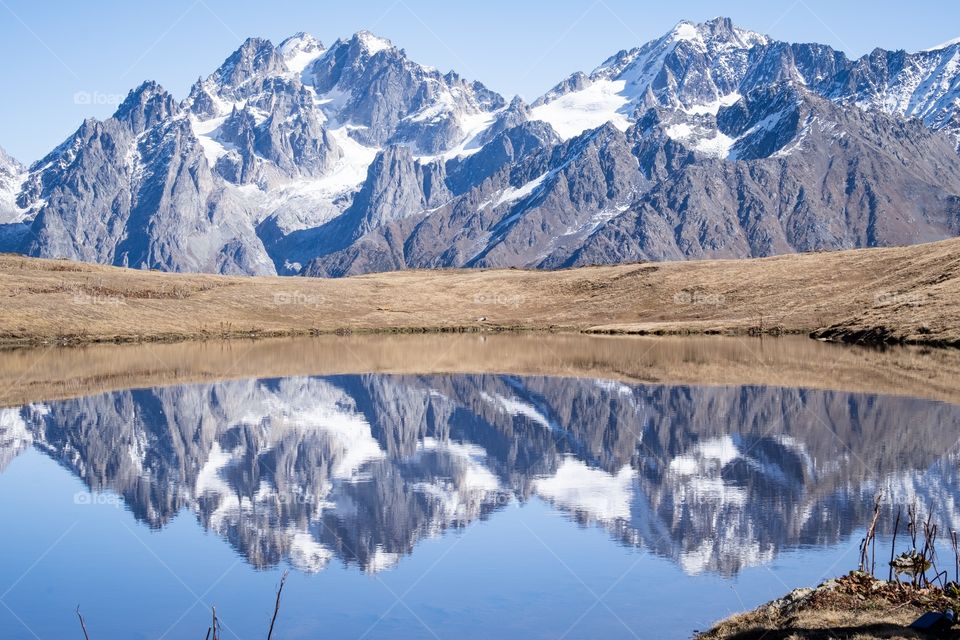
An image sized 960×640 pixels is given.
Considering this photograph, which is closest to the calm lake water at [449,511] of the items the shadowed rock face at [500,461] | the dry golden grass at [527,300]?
the shadowed rock face at [500,461]

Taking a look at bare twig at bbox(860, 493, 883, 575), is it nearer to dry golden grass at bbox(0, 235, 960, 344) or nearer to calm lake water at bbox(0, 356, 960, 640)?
calm lake water at bbox(0, 356, 960, 640)

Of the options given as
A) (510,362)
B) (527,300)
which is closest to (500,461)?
(510,362)

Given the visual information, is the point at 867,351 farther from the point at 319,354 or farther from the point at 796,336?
the point at 319,354

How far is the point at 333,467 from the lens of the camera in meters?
A: 34.6

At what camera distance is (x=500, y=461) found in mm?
35719

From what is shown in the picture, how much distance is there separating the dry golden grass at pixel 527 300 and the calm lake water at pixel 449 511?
5126cm

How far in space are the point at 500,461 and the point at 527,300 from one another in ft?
349

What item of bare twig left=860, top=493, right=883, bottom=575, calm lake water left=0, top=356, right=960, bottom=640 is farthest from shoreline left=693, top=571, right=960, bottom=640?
calm lake water left=0, top=356, right=960, bottom=640

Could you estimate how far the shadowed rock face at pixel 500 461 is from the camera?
84.0 feet

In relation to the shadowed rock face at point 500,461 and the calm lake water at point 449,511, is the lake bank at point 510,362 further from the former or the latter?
the calm lake water at point 449,511

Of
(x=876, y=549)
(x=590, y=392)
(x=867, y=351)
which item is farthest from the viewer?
(x=867, y=351)

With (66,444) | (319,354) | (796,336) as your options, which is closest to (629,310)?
(796,336)

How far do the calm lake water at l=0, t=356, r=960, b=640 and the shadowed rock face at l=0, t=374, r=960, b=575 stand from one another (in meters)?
0.12

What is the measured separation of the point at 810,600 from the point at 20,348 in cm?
8692
